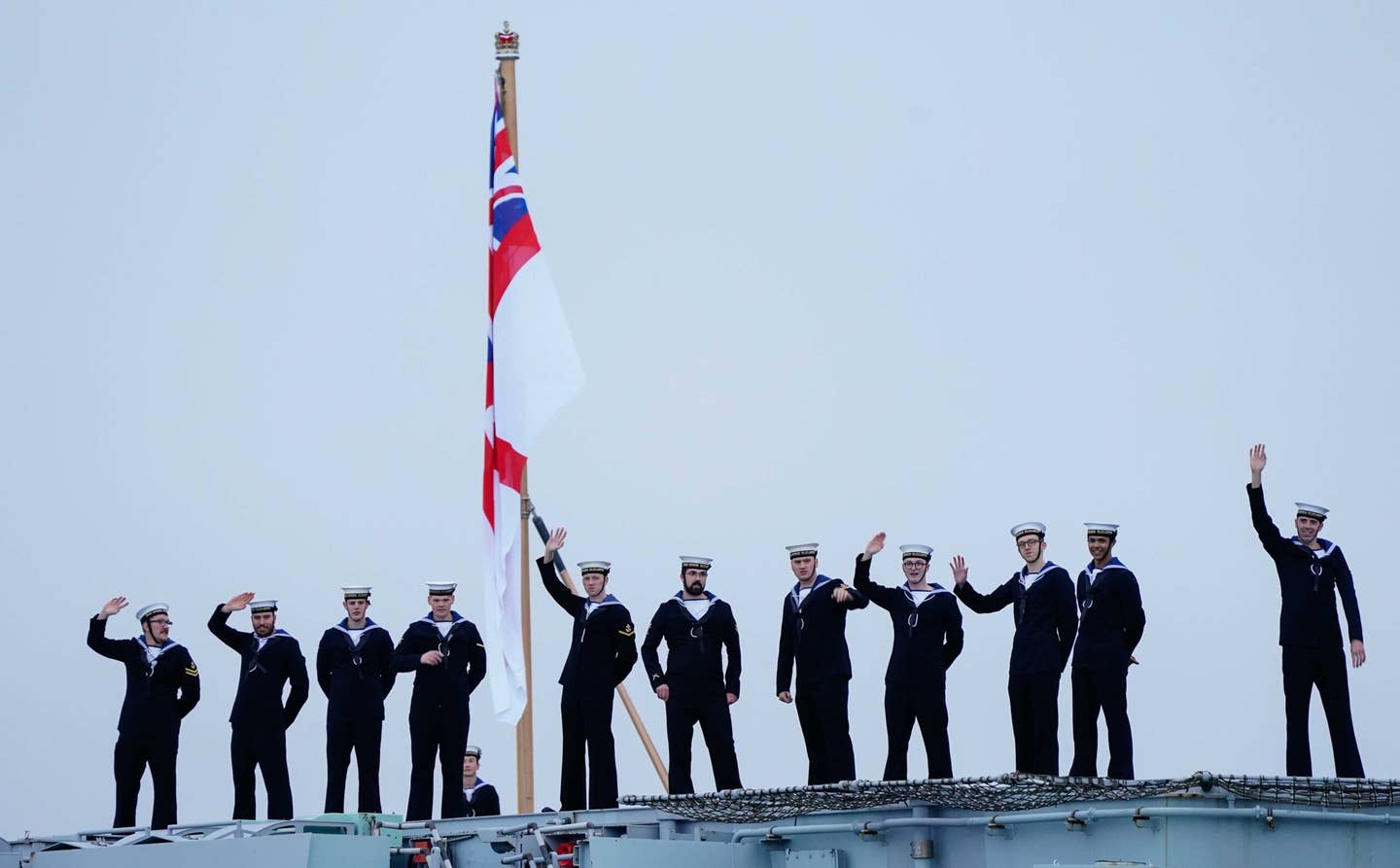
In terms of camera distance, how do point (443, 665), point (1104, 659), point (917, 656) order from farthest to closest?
1. point (443, 665)
2. point (917, 656)
3. point (1104, 659)

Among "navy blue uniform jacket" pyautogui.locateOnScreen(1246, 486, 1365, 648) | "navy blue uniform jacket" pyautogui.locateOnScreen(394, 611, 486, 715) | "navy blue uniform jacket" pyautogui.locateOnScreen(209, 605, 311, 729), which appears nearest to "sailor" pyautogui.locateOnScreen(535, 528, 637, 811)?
"navy blue uniform jacket" pyautogui.locateOnScreen(394, 611, 486, 715)

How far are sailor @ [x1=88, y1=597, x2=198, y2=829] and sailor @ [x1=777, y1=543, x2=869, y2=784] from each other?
15.0 ft

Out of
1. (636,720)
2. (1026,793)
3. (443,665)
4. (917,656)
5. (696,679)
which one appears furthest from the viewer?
(636,720)

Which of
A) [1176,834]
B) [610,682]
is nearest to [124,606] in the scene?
[610,682]

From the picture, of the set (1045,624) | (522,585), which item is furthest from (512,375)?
(1045,624)

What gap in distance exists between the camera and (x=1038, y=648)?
1240cm

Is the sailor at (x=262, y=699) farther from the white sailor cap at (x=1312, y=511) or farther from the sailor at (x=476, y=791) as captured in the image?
the white sailor cap at (x=1312, y=511)

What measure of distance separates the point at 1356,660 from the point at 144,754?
848 centimetres

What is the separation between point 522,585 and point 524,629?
1.20ft

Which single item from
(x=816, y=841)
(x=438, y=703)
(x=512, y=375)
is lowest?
(x=816, y=841)

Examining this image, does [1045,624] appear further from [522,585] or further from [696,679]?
[522,585]

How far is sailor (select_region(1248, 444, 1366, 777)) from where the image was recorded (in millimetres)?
12227

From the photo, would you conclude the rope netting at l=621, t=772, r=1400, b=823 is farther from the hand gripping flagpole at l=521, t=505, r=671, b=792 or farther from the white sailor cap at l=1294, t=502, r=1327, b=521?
the hand gripping flagpole at l=521, t=505, r=671, b=792

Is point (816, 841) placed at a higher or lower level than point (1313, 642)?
lower
